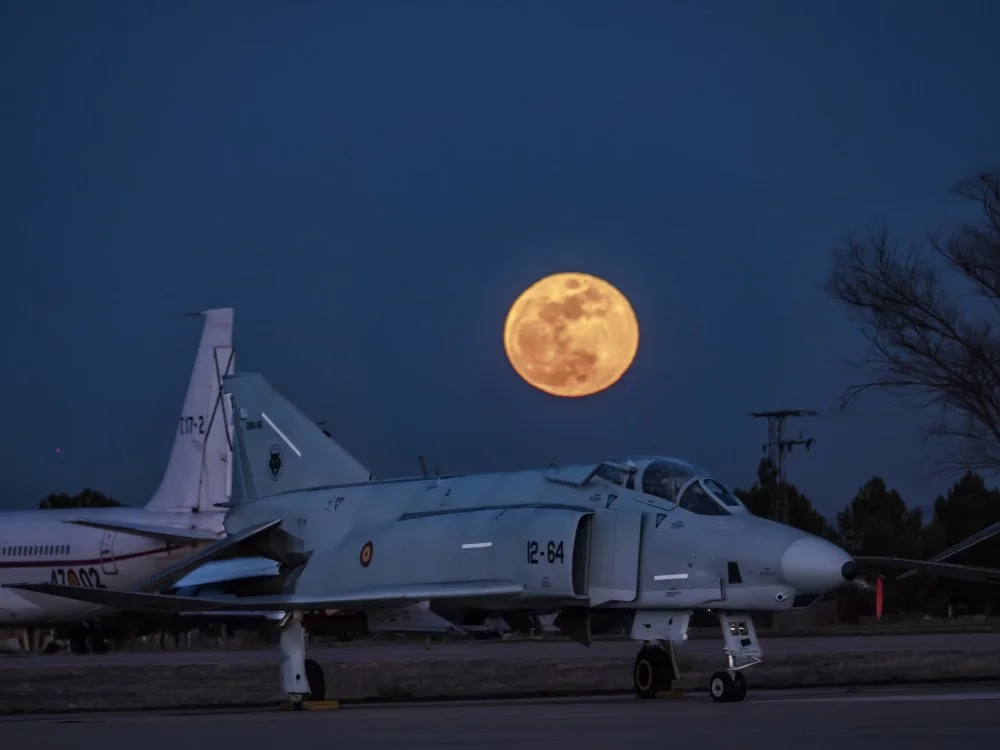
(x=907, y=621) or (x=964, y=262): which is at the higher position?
(x=964, y=262)

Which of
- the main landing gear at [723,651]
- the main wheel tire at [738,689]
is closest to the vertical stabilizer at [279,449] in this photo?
the main landing gear at [723,651]

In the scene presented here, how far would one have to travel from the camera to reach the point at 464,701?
18672 millimetres

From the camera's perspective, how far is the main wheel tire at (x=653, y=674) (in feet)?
57.9

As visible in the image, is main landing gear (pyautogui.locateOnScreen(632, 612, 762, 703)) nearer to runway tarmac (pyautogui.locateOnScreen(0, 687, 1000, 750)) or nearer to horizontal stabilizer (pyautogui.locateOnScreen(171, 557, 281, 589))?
runway tarmac (pyautogui.locateOnScreen(0, 687, 1000, 750))

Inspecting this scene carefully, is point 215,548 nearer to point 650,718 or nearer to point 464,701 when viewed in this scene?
point 464,701

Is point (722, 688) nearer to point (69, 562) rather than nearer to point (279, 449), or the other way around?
point (279, 449)

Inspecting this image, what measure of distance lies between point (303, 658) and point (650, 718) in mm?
5722

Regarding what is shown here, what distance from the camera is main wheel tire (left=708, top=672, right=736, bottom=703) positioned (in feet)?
52.1

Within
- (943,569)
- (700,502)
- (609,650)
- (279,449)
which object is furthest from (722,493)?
(609,650)

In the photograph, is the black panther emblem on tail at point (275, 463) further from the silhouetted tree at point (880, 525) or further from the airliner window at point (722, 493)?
the silhouetted tree at point (880, 525)

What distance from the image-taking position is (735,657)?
16391 mm

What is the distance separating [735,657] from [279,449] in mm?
9707

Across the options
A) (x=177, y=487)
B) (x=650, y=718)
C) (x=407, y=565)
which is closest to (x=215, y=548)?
(x=407, y=565)

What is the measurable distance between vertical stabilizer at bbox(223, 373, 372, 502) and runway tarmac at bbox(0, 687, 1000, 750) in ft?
22.3
